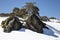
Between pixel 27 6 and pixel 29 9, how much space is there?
99cm

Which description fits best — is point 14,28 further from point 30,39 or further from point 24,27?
point 30,39

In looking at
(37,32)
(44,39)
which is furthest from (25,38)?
(37,32)

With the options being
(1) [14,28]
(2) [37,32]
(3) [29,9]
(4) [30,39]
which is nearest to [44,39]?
(4) [30,39]

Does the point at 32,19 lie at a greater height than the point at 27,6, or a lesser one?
lesser

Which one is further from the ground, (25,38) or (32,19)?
(32,19)

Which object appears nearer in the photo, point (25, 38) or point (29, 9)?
point (25, 38)

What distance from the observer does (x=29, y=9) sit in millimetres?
19469

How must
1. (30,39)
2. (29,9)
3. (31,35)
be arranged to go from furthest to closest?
(29,9)
(31,35)
(30,39)

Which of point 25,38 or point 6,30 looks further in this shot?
point 6,30

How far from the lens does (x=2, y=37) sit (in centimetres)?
1002

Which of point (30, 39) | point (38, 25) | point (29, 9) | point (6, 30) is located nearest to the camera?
point (30, 39)

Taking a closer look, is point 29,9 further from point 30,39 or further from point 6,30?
point 30,39

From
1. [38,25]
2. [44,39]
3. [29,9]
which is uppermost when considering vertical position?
[29,9]

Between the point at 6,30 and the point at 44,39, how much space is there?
2.96m
